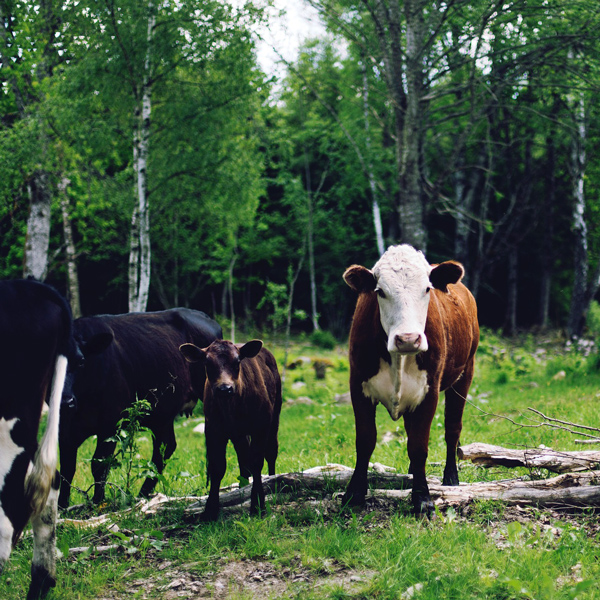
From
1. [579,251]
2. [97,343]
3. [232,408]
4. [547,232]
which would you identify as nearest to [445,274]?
[232,408]

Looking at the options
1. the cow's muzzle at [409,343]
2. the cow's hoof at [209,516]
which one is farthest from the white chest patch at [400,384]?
the cow's hoof at [209,516]

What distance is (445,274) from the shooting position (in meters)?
4.68

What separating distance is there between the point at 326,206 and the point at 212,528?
2461cm

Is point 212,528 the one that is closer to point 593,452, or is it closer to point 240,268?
point 593,452

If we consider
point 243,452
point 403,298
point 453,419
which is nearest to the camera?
point 403,298

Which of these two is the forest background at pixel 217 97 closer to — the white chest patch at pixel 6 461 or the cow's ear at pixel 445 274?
the cow's ear at pixel 445 274

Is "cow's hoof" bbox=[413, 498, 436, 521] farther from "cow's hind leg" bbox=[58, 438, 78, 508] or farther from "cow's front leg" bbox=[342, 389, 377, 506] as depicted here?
"cow's hind leg" bbox=[58, 438, 78, 508]

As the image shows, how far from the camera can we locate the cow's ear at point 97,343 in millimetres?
5465

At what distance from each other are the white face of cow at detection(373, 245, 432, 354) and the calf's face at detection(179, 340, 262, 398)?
1202 millimetres

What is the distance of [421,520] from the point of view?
4262 mm

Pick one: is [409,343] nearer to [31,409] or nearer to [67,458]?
[31,409]

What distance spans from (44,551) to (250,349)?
2.13 m

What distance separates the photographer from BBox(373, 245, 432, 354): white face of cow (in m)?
4.00

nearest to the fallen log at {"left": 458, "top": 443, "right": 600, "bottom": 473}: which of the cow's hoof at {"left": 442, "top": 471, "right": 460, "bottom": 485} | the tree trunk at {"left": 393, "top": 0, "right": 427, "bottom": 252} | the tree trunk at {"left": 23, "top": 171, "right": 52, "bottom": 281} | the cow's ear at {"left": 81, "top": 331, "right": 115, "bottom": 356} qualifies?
the cow's hoof at {"left": 442, "top": 471, "right": 460, "bottom": 485}
